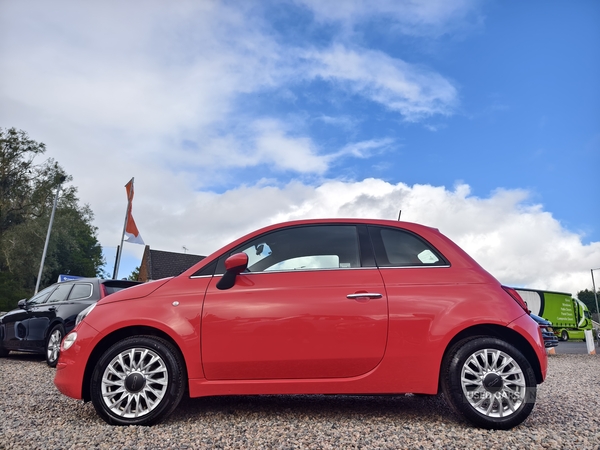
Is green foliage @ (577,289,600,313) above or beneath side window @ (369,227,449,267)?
above

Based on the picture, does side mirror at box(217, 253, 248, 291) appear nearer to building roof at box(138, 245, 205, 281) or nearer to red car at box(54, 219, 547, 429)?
red car at box(54, 219, 547, 429)

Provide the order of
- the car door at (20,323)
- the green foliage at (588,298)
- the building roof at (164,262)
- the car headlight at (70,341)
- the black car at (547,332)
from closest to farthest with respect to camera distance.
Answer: the car headlight at (70,341) → the car door at (20,323) → the black car at (547,332) → the building roof at (164,262) → the green foliage at (588,298)

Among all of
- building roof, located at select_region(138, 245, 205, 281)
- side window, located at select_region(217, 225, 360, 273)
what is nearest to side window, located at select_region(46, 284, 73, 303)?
side window, located at select_region(217, 225, 360, 273)

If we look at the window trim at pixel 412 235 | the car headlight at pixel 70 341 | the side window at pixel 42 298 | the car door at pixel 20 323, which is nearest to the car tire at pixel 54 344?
the car door at pixel 20 323

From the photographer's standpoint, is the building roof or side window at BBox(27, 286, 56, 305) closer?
side window at BBox(27, 286, 56, 305)

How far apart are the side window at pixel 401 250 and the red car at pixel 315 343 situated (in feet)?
0.37

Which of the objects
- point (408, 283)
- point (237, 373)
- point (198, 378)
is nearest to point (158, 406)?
point (198, 378)

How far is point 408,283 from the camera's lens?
416cm

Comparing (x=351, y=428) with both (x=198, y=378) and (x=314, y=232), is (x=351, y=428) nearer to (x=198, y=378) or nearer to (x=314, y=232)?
(x=198, y=378)

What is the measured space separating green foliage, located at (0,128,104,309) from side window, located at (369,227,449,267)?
1617 inches

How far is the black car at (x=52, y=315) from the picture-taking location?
345 inches

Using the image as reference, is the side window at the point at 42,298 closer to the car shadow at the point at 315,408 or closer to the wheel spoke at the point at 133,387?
the car shadow at the point at 315,408

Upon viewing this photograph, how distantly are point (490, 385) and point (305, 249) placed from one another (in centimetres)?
183

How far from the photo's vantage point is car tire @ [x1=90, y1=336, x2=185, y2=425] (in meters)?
4.00
